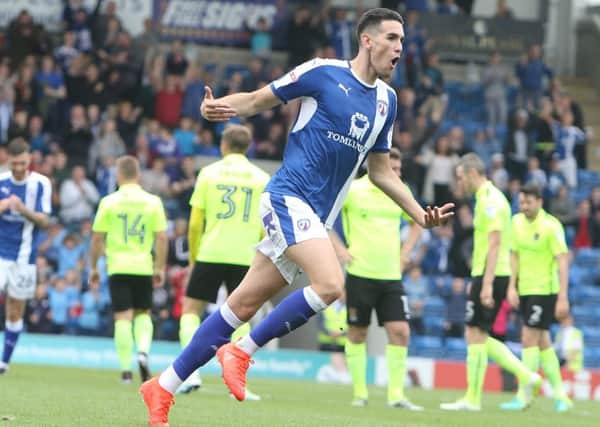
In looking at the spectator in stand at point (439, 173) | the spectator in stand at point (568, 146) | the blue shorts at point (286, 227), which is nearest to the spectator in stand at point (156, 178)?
the spectator in stand at point (439, 173)

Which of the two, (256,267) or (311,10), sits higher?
(311,10)

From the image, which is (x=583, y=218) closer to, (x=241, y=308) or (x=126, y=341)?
(x=126, y=341)

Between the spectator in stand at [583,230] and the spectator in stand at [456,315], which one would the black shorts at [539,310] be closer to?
the spectator in stand at [456,315]

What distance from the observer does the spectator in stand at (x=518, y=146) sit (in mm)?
25234

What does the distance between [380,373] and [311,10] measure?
1023 centimetres

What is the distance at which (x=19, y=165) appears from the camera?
14273 mm

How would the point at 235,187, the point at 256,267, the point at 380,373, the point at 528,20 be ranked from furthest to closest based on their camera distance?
1. the point at 528,20
2. the point at 380,373
3. the point at 235,187
4. the point at 256,267

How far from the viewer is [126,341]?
14320mm

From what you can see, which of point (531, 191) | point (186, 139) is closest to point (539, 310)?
point (531, 191)

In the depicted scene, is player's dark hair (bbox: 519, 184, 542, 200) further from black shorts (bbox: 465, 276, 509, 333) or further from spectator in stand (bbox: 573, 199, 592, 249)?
Answer: spectator in stand (bbox: 573, 199, 592, 249)

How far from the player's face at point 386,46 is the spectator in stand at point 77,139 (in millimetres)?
14472

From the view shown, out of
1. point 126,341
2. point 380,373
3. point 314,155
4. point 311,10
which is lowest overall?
point 380,373

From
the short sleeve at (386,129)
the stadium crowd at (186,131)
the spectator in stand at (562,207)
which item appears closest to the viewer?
the short sleeve at (386,129)

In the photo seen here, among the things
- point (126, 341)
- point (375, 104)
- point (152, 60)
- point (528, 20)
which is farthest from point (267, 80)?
point (375, 104)
